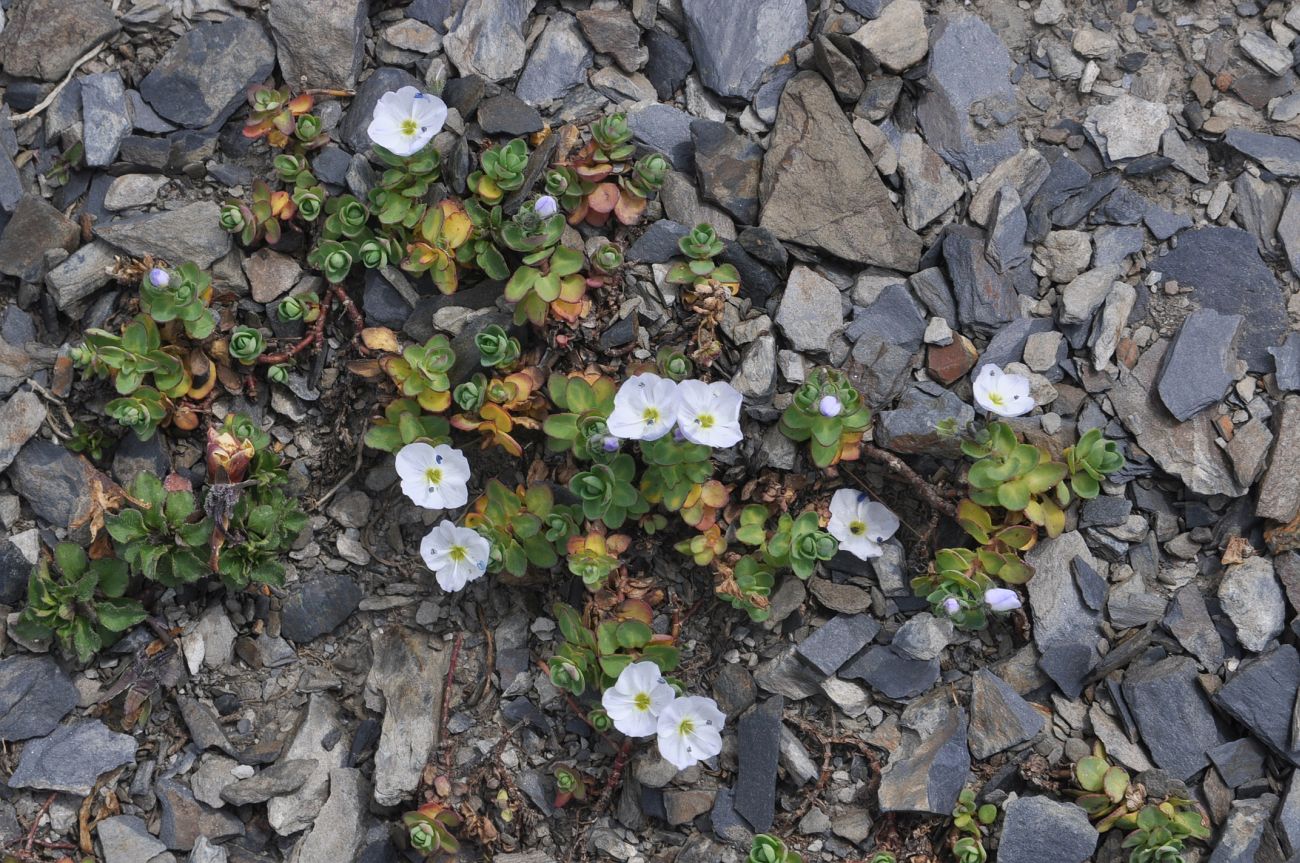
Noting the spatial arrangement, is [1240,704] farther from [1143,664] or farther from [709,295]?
[709,295]

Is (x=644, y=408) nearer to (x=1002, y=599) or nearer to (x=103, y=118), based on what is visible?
(x=1002, y=599)

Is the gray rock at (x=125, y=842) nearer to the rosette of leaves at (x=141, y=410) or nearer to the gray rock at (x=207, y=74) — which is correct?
the rosette of leaves at (x=141, y=410)

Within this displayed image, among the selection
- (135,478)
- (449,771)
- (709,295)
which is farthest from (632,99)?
(449,771)

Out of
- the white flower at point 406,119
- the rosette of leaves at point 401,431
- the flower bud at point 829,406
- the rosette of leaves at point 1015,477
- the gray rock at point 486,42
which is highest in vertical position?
the gray rock at point 486,42

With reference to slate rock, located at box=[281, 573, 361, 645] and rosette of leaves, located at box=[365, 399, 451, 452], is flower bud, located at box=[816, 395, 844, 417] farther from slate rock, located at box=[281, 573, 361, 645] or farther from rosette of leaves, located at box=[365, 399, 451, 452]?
slate rock, located at box=[281, 573, 361, 645]

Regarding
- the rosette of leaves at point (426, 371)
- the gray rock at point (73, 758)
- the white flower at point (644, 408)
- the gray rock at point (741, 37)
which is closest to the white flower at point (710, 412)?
the white flower at point (644, 408)

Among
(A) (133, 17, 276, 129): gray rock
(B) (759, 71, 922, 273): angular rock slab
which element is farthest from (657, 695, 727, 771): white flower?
(A) (133, 17, 276, 129): gray rock

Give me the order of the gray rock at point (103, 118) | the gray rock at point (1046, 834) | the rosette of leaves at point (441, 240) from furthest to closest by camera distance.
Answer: the gray rock at point (103, 118) → the rosette of leaves at point (441, 240) → the gray rock at point (1046, 834)

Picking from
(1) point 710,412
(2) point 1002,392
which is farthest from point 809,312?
(2) point 1002,392
